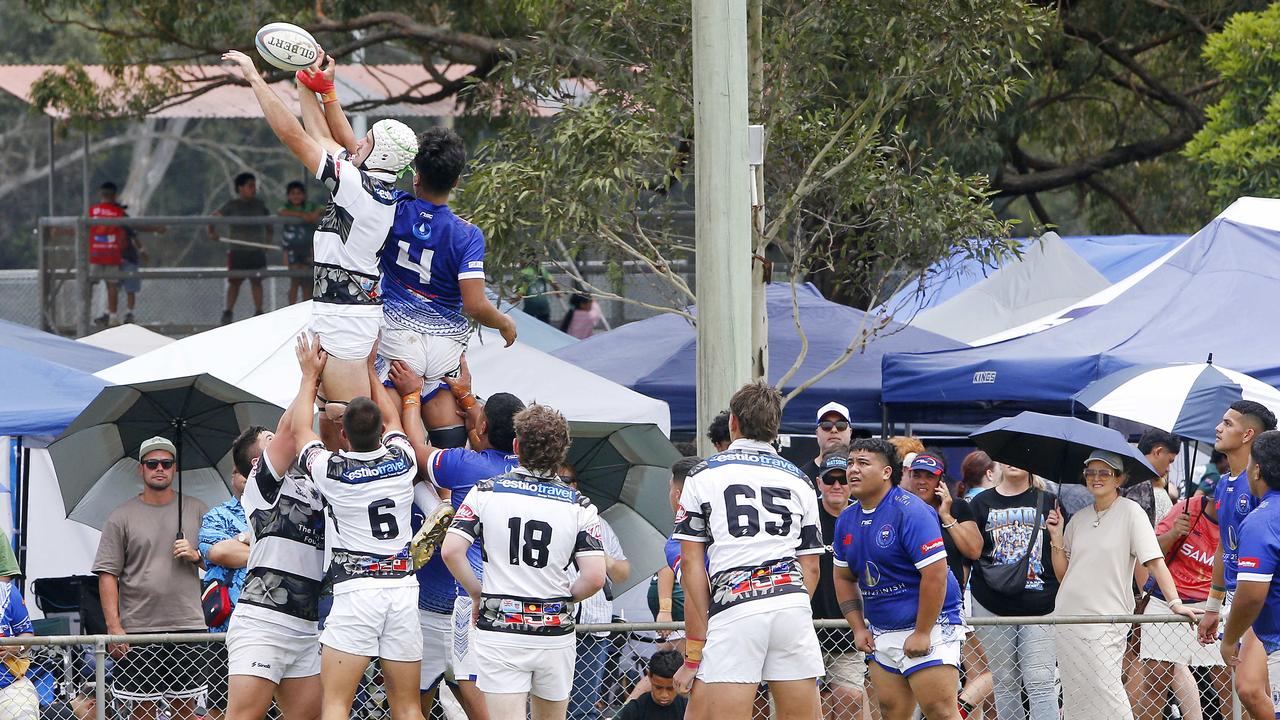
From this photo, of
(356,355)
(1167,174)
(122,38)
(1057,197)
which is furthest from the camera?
(1057,197)

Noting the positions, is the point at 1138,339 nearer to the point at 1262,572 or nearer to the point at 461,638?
the point at 1262,572

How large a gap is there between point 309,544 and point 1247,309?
7.95 metres

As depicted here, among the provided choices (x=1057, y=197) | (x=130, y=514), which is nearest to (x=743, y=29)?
(x=130, y=514)

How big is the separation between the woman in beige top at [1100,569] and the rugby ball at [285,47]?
510 centimetres

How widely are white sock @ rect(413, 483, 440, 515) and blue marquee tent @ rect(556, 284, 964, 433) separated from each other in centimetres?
598

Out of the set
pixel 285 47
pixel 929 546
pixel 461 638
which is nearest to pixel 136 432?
pixel 461 638

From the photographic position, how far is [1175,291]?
12.3 metres

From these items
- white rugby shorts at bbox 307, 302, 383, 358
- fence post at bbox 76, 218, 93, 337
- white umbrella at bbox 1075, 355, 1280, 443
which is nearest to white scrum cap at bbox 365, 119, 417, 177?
white rugby shorts at bbox 307, 302, 383, 358

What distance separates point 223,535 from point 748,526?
11.6ft

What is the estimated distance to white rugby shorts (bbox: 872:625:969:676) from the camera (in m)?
7.29

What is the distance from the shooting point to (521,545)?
21.6 ft

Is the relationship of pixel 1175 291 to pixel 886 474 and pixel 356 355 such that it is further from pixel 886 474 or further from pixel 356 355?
pixel 356 355

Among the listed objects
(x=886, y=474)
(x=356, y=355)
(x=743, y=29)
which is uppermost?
(x=743, y=29)

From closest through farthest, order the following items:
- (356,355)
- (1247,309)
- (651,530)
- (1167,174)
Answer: (356,355)
(651,530)
(1247,309)
(1167,174)
